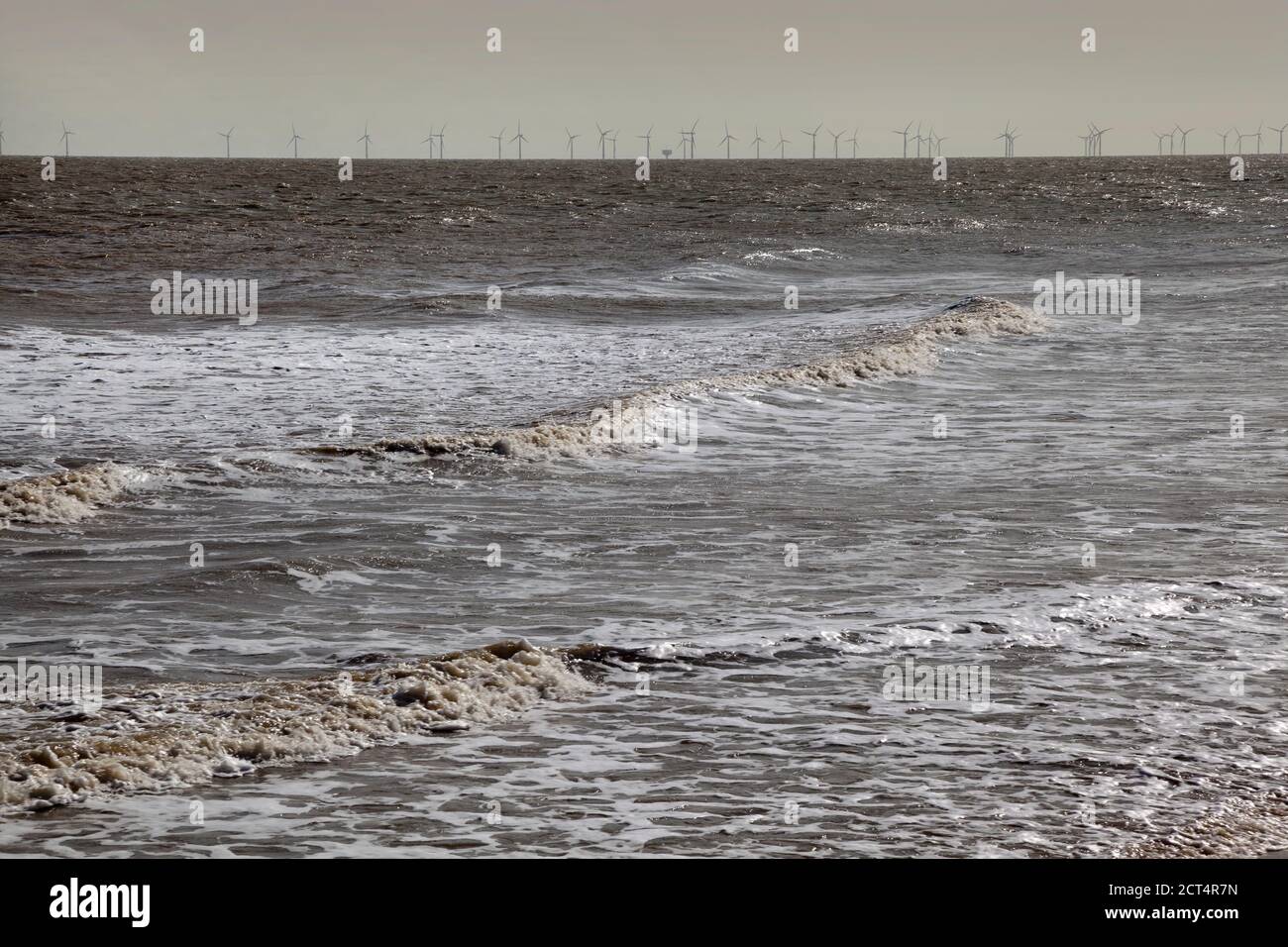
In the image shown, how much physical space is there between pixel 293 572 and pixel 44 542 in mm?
2263

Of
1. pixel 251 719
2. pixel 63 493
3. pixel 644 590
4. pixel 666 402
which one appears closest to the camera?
pixel 251 719

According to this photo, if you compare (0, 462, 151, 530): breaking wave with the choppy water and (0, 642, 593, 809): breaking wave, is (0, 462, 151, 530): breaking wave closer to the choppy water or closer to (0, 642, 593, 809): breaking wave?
the choppy water

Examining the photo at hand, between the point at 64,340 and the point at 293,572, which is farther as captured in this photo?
the point at 64,340

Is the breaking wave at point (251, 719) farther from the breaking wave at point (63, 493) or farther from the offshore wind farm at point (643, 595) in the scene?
the breaking wave at point (63, 493)

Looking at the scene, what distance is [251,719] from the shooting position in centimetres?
621

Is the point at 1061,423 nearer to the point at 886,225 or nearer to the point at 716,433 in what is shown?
the point at 716,433

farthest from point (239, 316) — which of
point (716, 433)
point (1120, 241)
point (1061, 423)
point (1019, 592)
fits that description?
point (1120, 241)

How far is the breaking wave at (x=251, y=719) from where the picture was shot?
18.3 ft

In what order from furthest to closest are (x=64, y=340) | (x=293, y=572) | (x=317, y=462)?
(x=64, y=340) → (x=317, y=462) → (x=293, y=572)

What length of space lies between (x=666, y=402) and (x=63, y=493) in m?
7.21

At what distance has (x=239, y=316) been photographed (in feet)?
91.7

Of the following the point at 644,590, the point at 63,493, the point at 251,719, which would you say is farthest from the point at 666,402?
the point at 251,719

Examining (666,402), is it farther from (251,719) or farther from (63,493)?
(251,719)
